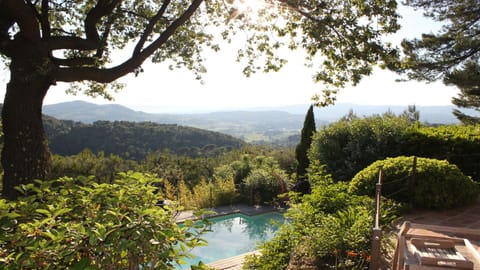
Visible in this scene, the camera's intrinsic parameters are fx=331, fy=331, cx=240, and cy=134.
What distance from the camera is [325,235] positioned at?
145 inches

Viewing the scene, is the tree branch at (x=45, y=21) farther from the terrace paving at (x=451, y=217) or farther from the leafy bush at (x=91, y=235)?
the terrace paving at (x=451, y=217)

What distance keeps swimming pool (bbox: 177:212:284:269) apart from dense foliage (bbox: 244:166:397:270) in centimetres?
244

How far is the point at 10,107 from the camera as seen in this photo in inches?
173

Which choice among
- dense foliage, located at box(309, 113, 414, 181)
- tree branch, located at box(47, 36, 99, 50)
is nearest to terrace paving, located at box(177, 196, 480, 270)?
dense foliage, located at box(309, 113, 414, 181)

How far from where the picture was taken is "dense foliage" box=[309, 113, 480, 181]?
7680mm

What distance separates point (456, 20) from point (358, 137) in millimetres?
7893

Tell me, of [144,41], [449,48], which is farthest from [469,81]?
[144,41]

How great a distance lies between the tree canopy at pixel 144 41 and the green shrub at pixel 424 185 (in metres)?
1.73

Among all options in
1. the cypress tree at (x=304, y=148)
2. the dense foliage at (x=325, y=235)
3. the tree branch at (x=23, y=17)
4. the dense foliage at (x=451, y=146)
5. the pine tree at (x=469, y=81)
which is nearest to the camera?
the dense foliage at (x=325, y=235)

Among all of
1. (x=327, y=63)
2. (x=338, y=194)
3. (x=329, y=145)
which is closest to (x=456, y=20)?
(x=329, y=145)

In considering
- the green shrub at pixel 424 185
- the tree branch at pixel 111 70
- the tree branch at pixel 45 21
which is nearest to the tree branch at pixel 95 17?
the tree branch at pixel 45 21

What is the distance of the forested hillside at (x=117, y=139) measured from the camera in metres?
28.3

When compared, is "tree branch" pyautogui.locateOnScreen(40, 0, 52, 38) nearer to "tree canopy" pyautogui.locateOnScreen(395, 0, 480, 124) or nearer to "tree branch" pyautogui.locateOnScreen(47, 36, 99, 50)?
"tree branch" pyautogui.locateOnScreen(47, 36, 99, 50)

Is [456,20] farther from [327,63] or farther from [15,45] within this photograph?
[15,45]
